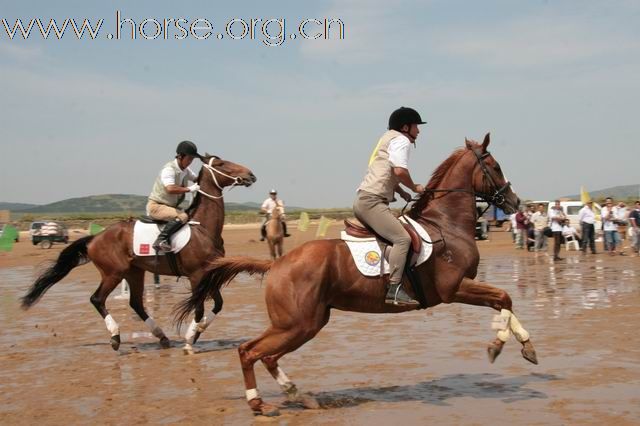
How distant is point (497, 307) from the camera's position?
7695 millimetres

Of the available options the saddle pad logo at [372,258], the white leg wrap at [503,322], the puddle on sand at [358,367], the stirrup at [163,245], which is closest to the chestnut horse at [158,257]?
the stirrup at [163,245]

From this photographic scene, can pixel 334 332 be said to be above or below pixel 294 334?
below

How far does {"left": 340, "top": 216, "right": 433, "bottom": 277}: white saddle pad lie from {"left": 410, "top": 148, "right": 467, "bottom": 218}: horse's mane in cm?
57

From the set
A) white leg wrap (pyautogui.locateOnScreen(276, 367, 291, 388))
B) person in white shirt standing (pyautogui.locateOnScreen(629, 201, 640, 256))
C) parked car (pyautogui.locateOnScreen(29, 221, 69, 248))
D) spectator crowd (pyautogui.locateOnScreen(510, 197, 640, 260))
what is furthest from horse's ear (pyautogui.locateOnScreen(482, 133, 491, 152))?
parked car (pyautogui.locateOnScreen(29, 221, 69, 248))

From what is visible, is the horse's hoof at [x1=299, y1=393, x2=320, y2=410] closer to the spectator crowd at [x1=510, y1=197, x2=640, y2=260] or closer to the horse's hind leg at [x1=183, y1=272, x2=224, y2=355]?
the horse's hind leg at [x1=183, y1=272, x2=224, y2=355]

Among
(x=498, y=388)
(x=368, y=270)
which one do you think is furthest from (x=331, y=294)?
(x=498, y=388)

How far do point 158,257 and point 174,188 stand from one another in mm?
1061

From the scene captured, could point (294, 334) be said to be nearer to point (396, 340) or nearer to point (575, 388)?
point (575, 388)

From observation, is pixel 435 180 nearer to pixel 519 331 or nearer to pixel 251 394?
pixel 519 331

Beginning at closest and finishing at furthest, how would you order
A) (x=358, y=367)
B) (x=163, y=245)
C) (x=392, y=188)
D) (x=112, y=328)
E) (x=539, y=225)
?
(x=392, y=188) → (x=358, y=367) → (x=112, y=328) → (x=163, y=245) → (x=539, y=225)

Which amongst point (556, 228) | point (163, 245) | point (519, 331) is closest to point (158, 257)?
point (163, 245)

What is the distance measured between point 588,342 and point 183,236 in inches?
230

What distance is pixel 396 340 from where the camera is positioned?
1054 centimetres

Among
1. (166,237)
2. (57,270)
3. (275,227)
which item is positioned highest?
(166,237)
